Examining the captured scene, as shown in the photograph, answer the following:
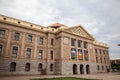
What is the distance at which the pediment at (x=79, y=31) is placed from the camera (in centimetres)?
3328

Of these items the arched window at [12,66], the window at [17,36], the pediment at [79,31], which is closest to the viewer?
the arched window at [12,66]

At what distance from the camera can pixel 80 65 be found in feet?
112

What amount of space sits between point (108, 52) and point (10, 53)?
154 feet

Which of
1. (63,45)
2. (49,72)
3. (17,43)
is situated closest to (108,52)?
(63,45)

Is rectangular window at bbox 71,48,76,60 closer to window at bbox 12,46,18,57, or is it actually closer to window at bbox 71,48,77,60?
window at bbox 71,48,77,60

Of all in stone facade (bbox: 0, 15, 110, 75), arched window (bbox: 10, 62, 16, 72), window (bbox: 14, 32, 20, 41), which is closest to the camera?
arched window (bbox: 10, 62, 16, 72)

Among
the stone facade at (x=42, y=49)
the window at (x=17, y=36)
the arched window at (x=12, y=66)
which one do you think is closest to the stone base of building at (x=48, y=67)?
the stone facade at (x=42, y=49)

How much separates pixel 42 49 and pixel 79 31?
1449cm

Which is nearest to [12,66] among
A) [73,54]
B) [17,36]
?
[17,36]

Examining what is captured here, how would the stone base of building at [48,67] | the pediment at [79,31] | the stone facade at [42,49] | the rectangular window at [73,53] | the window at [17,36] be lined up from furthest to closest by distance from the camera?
the pediment at [79,31], the rectangular window at [73,53], the window at [17,36], the stone facade at [42,49], the stone base of building at [48,67]

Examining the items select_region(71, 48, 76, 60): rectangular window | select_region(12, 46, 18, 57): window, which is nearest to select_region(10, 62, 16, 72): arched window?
select_region(12, 46, 18, 57): window

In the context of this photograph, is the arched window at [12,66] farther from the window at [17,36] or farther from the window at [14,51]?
the window at [17,36]

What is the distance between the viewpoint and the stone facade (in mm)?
24078

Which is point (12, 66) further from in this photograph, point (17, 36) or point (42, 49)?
point (42, 49)
